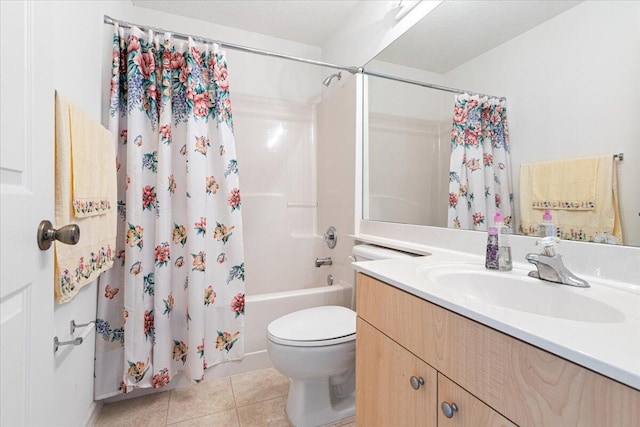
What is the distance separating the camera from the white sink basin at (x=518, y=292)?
2.06ft

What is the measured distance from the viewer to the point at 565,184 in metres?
0.84

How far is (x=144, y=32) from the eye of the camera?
4.71 ft

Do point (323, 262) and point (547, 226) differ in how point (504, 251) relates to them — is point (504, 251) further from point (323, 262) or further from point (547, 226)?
point (323, 262)

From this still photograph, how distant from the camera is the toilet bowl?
3.73 feet

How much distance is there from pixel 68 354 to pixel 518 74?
6.13 feet

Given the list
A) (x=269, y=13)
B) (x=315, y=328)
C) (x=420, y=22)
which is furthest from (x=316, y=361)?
(x=269, y=13)

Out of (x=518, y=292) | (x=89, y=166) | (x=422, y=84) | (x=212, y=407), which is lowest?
(x=212, y=407)

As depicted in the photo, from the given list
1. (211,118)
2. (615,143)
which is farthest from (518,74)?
(211,118)

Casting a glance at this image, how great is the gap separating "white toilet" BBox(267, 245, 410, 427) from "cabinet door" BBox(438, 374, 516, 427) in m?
0.60

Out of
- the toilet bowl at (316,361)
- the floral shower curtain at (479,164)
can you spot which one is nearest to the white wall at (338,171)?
the toilet bowl at (316,361)

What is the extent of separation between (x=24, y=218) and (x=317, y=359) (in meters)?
1.01

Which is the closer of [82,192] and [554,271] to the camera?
[554,271]

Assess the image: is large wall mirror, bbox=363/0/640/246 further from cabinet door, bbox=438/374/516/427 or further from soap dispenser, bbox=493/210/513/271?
cabinet door, bbox=438/374/516/427

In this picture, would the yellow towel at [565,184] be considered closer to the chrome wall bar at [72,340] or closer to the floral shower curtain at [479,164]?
the floral shower curtain at [479,164]
